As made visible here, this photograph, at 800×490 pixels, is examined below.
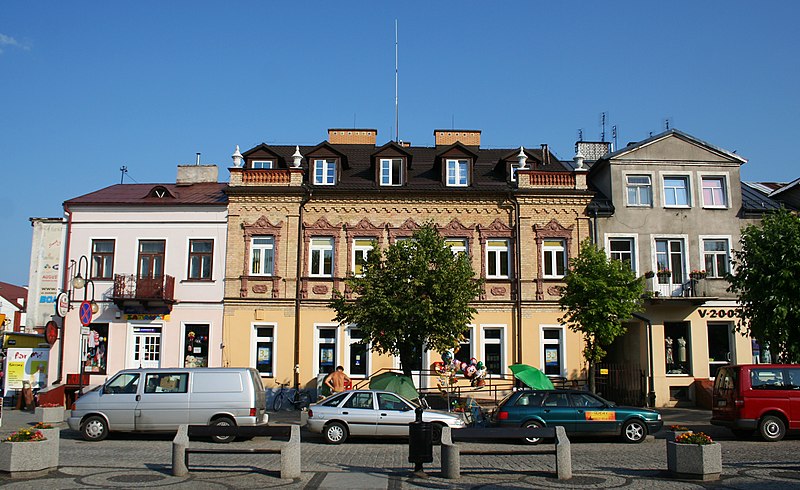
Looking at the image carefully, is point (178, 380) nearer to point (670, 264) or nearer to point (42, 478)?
point (42, 478)

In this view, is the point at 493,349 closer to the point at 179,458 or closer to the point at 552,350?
the point at 552,350

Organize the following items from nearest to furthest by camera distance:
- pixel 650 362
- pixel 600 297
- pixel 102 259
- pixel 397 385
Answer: pixel 397 385
pixel 600 297
pixel 650 362
pixel 102 259

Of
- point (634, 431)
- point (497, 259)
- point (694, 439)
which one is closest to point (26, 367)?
point (497, 259)

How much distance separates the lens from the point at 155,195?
30031mm

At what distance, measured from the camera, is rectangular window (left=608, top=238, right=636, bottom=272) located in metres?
29.4

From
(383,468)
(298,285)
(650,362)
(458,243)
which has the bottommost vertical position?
(383,468)

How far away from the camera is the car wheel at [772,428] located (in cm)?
1852

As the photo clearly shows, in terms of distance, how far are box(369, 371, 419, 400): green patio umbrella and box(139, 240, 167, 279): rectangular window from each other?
11813 mm

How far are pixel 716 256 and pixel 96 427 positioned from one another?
79.4 ft

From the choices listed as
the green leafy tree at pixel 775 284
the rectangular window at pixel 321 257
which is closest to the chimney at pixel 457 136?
the rectangular window at pixel 321 257

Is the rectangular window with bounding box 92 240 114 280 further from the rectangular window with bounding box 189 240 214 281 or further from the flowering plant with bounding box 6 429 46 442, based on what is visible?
the flowering plant with bounding box 6 429 46 442

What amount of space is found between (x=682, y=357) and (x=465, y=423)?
1352 centimetres

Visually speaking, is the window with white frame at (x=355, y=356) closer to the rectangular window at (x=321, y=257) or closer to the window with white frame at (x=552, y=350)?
the rectangular window at (x=321, y=257)

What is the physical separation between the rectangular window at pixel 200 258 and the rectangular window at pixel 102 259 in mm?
3278
